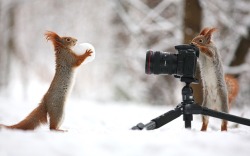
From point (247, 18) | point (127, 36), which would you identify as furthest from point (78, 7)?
point (247, 18)

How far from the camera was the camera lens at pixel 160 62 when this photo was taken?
2.81 metres

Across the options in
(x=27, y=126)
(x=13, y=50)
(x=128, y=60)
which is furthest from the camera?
(x=13, y=50)

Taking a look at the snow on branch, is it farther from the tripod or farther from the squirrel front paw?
the squirrel front paw

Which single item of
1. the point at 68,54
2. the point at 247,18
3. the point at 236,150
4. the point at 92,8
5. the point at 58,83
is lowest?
the point at 236,150

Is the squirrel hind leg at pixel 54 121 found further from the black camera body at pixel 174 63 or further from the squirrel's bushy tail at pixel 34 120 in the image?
the black camera body at pixel 174 63

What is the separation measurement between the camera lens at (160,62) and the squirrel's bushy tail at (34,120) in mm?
850

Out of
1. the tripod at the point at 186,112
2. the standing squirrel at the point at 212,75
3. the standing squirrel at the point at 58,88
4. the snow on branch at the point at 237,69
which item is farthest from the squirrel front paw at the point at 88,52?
the snow on branch at the point at 237,69

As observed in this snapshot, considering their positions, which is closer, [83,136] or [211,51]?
[83,136]

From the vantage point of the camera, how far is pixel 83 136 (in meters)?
2.32

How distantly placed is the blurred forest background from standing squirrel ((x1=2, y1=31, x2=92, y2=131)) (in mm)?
2401

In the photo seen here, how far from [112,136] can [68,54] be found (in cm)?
80

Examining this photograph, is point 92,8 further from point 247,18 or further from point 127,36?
point 247,18

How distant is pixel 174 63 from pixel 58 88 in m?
0.89

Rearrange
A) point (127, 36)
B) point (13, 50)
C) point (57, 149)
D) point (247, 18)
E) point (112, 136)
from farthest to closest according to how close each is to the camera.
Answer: point (13, 50), point (127, 36), point (247, 18), point (112, 136), point (57, 149)
